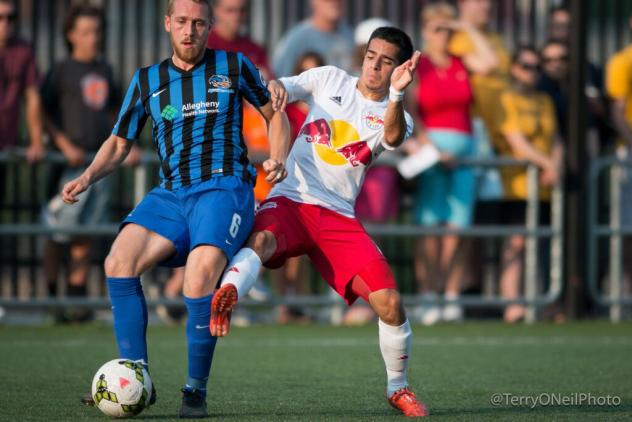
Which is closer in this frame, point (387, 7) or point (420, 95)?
point (420, 95)

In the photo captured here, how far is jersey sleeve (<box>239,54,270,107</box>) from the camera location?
6355 mm

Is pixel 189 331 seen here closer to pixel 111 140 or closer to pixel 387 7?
pixel 111 140

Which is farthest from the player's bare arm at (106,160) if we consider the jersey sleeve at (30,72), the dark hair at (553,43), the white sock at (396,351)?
the dark hair at (553,43)

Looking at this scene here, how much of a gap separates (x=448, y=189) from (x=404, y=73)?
528 centimetres

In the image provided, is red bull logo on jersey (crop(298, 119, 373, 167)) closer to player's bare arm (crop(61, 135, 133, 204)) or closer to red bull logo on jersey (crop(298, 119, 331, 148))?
red bull logo on jersey (crop(298, 119, 331, 148))

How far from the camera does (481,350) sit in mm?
9227

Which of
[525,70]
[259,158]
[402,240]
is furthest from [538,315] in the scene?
[259,158]

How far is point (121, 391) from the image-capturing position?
5.65 m

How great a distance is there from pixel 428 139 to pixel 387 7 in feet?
7.92

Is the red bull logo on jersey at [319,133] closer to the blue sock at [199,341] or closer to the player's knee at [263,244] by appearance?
the player's knee at [263,244]

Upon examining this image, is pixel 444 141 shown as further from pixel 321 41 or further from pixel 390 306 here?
pixel 390 306

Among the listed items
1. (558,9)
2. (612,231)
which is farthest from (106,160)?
(558,9)

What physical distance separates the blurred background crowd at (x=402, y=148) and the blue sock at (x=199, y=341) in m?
4.85

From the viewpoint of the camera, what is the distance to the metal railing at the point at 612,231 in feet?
38.2
